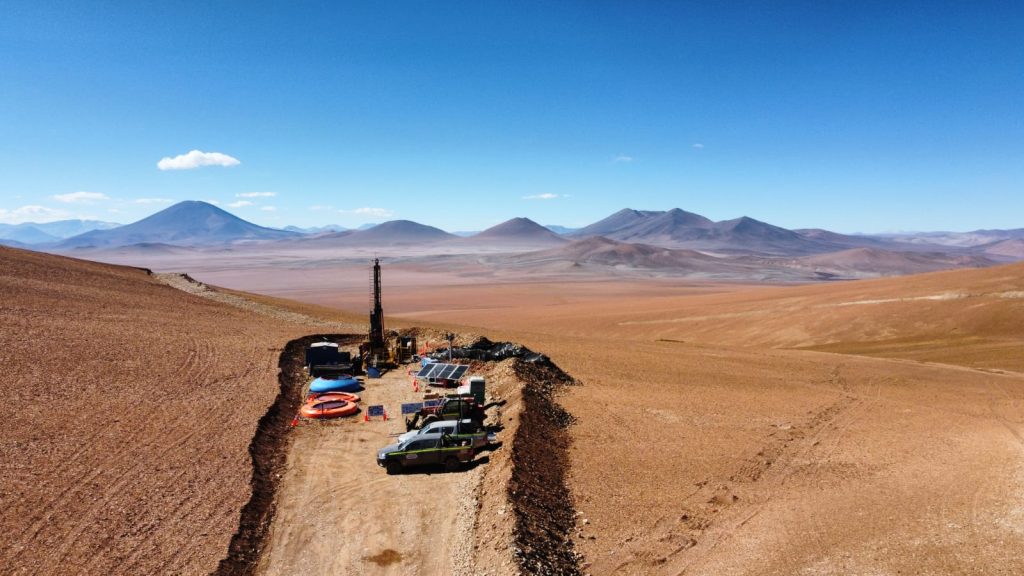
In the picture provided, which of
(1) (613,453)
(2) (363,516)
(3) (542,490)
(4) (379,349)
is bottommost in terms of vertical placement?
(2) (363,516)

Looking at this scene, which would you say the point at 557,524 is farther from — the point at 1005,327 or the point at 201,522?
the point at 1005,327

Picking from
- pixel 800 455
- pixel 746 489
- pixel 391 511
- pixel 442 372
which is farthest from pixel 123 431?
pixel 800 455

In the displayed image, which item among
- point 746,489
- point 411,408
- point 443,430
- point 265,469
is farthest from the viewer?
point 411,408

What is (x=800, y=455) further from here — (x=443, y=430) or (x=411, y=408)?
(x=411, y=408)

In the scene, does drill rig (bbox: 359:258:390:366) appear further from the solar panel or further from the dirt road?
the dirt road

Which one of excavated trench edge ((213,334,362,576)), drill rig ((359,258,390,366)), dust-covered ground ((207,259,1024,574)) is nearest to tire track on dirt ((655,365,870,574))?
dust-covered ground ((207,259,1024,574))
